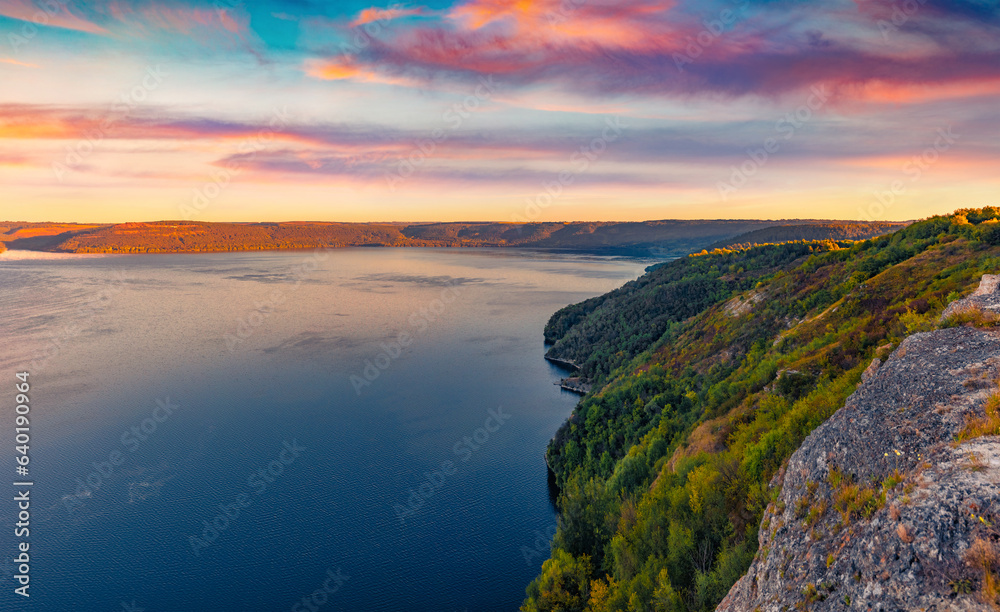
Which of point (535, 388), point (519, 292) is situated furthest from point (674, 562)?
point (519, 292)

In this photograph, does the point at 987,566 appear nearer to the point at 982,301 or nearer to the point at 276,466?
the point at 982,301

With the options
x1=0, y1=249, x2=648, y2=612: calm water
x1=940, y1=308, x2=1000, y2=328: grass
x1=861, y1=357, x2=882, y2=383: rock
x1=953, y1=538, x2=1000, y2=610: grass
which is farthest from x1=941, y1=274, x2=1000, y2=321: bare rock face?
x1=0, y1=249, x2=648, y2=612: calm water

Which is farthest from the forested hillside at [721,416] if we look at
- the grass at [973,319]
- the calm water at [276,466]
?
the calm water at [276,466]

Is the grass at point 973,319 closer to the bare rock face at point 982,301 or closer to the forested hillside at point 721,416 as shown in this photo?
the bare rock face at point 982,301

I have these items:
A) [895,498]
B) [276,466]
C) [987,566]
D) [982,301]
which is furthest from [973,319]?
[276,466]

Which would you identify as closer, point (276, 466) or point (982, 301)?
Answer: point (982, 301)

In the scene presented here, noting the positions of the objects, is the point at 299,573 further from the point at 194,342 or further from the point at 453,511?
the point at 194,342

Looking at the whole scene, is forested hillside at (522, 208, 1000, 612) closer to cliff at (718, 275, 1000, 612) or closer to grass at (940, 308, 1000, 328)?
grass at (940, 308, 1000, 328)
